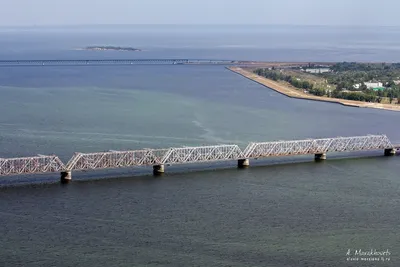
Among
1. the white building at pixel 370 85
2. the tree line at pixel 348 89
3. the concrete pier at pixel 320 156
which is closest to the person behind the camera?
the concrete pier at pixel 320 156

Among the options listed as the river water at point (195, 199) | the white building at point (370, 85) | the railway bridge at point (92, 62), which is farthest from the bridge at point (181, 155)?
the railway bridge at point (92, 62)

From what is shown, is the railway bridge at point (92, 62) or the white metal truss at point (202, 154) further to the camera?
the railway bridge at point (92, 62)

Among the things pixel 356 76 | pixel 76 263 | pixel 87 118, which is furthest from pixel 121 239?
pixel 356 76

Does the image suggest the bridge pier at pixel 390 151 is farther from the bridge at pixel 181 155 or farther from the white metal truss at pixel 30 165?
the white metal truss at pixel 30 165

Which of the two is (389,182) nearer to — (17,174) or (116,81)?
(17,174)

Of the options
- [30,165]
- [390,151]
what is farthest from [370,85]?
[30,165]

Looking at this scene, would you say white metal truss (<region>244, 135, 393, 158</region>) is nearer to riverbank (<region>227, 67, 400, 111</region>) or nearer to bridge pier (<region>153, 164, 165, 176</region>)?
bridge pier (<region>153, 164, 165, 176</region>)

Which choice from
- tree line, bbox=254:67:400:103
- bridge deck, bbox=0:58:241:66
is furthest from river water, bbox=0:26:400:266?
bridge deck, bbox=0:58:241:66

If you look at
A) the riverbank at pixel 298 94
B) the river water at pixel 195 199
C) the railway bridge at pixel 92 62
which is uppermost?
the railway bridge at pixel 92 62
